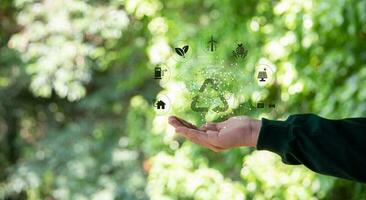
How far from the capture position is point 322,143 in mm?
784

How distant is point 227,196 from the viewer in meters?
1.87

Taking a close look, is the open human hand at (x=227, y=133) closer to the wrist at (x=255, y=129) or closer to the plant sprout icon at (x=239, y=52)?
the wrist at (x=255, y=129)

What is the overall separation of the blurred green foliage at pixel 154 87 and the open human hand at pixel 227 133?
124mm

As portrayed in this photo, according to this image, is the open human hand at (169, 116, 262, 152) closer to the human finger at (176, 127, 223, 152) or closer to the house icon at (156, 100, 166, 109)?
the human finger at (176, 127, 223, 152)

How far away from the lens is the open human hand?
2.76 feet

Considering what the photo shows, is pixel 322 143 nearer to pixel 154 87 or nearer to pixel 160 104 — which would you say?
pixel 160 104

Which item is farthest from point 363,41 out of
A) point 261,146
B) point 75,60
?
point 75,60

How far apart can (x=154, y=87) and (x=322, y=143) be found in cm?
200

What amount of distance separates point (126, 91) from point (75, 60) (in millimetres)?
364

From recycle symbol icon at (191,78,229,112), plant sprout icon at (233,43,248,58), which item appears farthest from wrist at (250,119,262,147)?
plant sprout icon at (233,43,248,58)

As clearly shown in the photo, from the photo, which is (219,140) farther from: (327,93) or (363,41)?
(363,41)

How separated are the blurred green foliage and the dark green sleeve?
18 centimetres

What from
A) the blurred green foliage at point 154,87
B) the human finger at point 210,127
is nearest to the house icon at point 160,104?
the blurred green foliage at point 154,87

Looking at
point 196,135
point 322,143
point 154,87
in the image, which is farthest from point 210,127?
point 154,87
